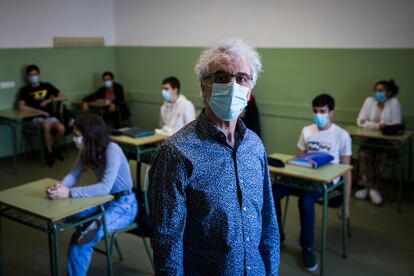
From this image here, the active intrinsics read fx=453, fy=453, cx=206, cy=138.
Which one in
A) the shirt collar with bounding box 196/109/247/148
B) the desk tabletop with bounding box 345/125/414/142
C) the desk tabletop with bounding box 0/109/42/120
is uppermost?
the shirt collar with bounding box 196/109/247/148

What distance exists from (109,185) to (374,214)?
285 centimetres

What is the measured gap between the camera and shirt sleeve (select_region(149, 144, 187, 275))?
1438 mm

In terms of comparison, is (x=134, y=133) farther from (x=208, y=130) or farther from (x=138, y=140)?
(x=208, y=130)

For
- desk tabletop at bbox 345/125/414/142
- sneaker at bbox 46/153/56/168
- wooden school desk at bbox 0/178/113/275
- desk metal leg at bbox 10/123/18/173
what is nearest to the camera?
wooden school desk at bbox 0/178/113/275

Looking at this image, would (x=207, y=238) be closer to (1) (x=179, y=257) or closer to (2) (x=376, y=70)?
(1) (x=179, y=257)

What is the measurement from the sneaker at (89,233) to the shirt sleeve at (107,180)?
0.69 ft

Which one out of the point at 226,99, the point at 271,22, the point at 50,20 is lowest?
the point at 226,99

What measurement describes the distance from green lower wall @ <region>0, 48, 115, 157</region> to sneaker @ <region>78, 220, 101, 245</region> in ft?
14.0

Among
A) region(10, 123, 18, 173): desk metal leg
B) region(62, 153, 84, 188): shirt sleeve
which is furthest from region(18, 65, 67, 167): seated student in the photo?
region(62, 153, 84, 188): shirt sleeve

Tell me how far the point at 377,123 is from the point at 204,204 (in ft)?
13.3

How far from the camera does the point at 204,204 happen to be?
1479mm

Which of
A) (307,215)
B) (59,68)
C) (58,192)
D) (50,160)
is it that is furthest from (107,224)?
(59,68)

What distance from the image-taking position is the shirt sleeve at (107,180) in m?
2.85

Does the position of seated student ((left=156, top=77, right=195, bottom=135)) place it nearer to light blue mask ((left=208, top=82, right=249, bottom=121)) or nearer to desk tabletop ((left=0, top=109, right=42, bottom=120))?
desk tabletop ((left=0, top=109, right=42, bottom=120))
